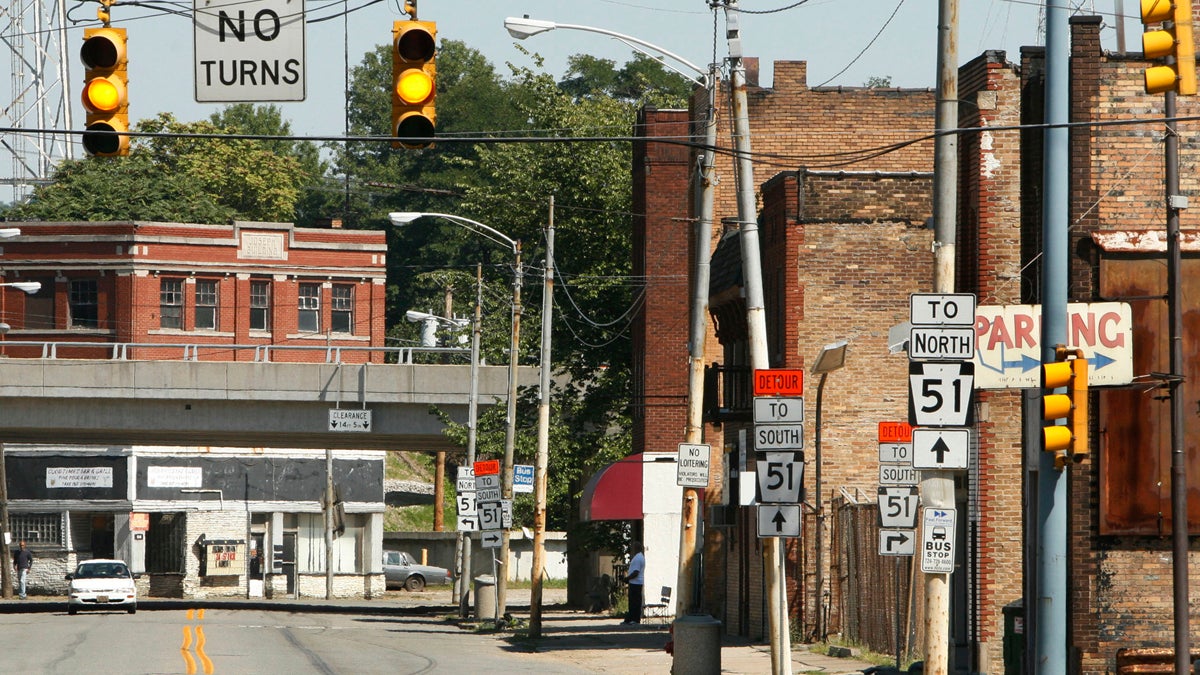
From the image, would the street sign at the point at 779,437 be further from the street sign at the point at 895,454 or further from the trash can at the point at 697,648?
the trash can at the point at 697,648

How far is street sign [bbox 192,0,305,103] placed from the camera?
48.1ft

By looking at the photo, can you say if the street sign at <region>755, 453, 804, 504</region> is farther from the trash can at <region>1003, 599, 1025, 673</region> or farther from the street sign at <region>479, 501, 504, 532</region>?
the street sign at <region>479, 501, 504, 532</region>

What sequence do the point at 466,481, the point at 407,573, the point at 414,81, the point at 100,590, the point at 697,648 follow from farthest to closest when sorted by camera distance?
the point at 407,573 → the point at 100,590 → the point at 466,481 → the point at 697,648 → the point at 414,81

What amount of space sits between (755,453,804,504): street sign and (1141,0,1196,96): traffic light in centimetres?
714

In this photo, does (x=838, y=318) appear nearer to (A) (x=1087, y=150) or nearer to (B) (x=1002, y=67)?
(B) (x=1002, y=67)

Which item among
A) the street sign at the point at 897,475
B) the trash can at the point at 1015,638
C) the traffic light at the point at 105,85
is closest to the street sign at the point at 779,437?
the street sign at the point at 897,475

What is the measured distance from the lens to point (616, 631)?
3650 centimetres

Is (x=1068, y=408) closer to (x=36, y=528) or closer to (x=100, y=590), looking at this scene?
(x=100, y=590)

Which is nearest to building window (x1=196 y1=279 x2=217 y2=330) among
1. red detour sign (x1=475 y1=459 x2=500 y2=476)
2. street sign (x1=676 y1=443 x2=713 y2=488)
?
red detour sign (x1=475 y1=459 x2=500 y2=476)

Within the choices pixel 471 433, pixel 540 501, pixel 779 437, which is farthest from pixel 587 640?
pixel 779 437

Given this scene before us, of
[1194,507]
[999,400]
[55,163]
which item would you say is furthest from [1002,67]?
[55,163]

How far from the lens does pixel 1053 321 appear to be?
16.1 metres

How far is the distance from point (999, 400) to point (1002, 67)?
4.66 metres

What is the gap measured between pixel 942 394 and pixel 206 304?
56.8 metres
